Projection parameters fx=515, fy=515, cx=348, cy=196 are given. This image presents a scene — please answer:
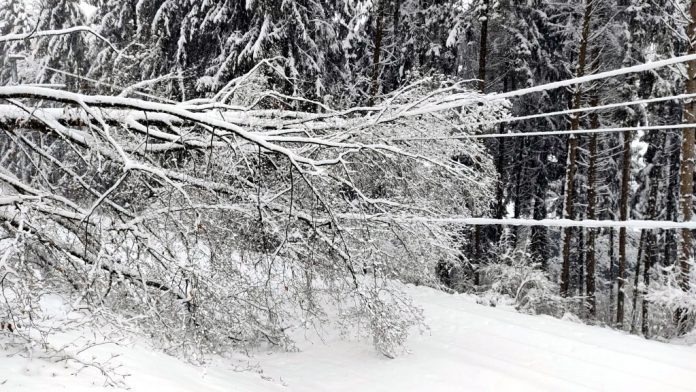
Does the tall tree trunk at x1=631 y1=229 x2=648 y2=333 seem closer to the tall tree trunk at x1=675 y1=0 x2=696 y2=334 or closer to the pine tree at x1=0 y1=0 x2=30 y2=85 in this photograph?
the tall tree trunk at x1=675 y1=0 x2=696 y2=334

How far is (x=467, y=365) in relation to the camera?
6.32 metres

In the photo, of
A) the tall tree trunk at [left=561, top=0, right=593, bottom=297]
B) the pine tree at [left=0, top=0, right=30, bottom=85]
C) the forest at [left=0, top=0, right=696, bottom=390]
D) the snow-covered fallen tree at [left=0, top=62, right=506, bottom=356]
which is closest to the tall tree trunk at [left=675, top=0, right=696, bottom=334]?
the forest at [left=0, top=0, right=696, bottom=390]

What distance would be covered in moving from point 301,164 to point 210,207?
967mm

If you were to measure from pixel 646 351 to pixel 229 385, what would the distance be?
516 centimetres

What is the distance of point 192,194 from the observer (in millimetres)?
5363

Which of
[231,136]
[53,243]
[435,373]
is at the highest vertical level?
[231,136]

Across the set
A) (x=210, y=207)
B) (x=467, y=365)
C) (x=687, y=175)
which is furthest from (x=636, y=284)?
(x=210, y=207)

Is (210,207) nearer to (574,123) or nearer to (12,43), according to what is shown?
(12,43)

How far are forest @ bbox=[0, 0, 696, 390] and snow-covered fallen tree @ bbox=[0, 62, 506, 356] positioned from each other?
0.10 feet

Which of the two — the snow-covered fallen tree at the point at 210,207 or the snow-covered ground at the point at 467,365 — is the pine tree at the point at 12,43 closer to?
the snow-covered fallen tree at the point at 210,207

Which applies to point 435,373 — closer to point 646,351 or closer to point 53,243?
point 646,351

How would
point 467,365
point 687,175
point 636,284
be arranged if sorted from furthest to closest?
point 636,284 < point 687,175 < point 467,365

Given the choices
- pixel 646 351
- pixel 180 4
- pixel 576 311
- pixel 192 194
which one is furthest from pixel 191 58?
pixel 576 311

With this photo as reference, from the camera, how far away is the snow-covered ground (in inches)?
201
